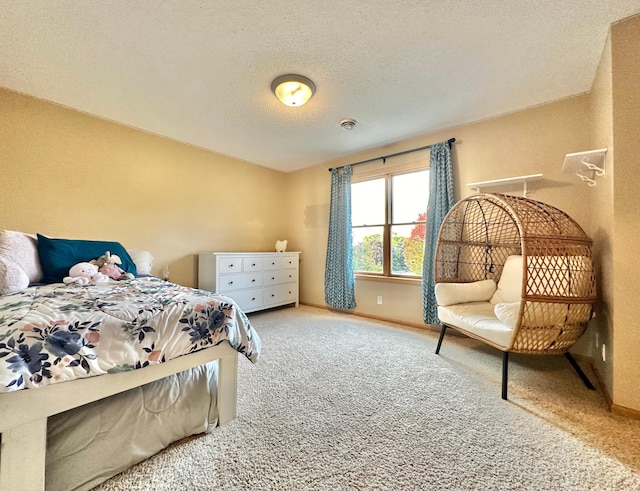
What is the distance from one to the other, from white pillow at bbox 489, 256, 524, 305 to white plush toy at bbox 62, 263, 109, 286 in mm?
3393

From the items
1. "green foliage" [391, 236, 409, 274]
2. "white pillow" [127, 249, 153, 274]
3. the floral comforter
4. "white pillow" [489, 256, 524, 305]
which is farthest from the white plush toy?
"white pillow" [489, 256, 524, 305]

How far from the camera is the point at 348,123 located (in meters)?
2.86

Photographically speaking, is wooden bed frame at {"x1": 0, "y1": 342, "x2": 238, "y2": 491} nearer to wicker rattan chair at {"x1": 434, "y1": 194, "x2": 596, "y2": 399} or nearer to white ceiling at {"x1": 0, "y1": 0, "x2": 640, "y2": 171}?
white ceiling at {"x1": 0, "y1": 0, "x2": 640, "y2": 171}

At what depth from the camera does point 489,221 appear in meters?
2.82

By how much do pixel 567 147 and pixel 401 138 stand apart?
162 centimetres

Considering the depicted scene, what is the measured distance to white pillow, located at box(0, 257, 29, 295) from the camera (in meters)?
1.59

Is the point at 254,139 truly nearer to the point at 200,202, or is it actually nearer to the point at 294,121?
the point at 294,121

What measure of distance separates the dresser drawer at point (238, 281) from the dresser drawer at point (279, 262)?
0.20 m

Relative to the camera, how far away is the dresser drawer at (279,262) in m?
3.89

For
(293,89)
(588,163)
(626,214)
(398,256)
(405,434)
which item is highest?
(293,89)

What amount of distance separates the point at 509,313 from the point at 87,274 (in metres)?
3.12

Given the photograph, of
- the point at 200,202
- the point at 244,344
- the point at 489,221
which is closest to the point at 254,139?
the point at 200,202

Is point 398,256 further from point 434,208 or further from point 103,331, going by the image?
point 103,331

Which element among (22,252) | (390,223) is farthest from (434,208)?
(22,252)
